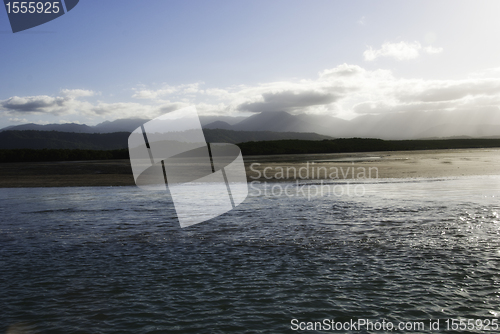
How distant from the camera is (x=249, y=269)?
341 inches

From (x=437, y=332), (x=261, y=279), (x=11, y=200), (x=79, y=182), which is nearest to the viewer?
(x=437, y=332)

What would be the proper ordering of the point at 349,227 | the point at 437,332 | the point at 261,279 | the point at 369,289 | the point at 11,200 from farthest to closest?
the point at 11,200 → the point at 349,227 → the point at 261,279 → the point at 369,289 → the point at 437,332

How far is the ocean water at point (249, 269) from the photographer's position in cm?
635

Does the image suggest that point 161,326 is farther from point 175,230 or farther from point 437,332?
point 175,230

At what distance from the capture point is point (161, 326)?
606cm

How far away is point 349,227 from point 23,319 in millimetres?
9628

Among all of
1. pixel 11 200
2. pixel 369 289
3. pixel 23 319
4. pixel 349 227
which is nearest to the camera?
pixel 23 319

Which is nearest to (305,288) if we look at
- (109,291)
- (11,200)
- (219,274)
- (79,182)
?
(219,274)

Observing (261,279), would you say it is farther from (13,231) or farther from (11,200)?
(11,200)

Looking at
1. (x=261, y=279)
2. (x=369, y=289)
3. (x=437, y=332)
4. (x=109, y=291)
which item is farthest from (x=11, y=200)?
(x=437, y=332)

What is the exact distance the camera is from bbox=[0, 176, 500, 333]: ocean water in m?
6.35

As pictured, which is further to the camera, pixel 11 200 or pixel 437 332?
pixel 11 200

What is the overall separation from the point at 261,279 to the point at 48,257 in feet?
19.5

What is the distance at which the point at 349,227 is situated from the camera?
41.9 feet
